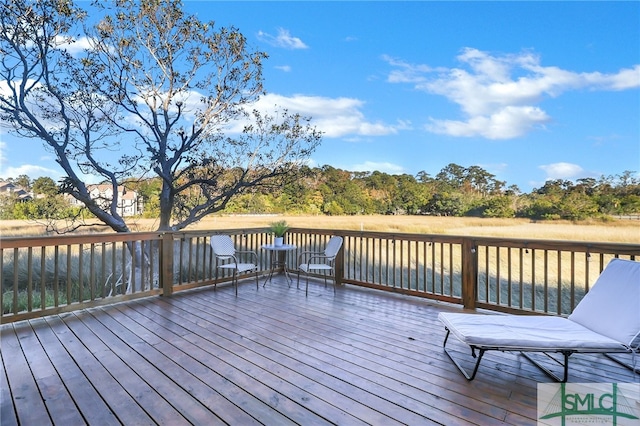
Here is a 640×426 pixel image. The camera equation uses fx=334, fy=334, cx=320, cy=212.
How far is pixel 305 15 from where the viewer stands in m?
7.61

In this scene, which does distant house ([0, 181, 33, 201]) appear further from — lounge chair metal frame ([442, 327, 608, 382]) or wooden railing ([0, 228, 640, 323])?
lounge chair metal frame ([442, 327, 608, 382])

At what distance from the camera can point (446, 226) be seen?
7387 mm

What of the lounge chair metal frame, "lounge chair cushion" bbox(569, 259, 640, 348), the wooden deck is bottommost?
the wooden deck

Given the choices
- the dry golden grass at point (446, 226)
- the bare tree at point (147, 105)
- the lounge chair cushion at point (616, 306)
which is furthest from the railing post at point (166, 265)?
the lounge chair cushion at point (616, 306)

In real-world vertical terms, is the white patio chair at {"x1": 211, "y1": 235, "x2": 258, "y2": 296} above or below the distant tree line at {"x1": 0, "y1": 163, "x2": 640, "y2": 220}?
below

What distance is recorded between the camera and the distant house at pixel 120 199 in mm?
7441

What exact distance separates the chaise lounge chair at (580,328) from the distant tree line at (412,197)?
4772 mm

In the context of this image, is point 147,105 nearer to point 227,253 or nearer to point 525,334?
point 227,253

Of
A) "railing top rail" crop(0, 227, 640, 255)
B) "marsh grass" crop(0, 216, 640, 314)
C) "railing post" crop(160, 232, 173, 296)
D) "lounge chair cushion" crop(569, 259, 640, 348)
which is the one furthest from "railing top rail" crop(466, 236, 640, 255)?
"railing post" crop(160, 232, 173, 296)

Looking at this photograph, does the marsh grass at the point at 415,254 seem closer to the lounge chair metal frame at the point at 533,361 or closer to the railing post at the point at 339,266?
the railing post at the point at 339,266

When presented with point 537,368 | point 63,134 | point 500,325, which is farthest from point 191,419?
point 63,134

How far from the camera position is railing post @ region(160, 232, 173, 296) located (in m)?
4.83

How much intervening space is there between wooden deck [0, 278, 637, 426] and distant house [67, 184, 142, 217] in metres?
4.37

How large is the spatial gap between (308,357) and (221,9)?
755cm
